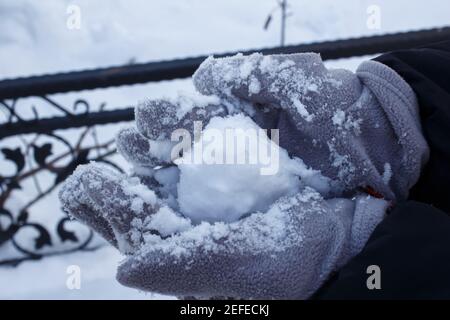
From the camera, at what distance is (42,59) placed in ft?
8.99

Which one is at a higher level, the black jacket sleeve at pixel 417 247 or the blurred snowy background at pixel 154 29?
the blurred snowy background at pixel 154 29

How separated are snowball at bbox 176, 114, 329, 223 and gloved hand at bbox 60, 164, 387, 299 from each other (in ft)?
0.09

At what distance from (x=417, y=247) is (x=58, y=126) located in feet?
4.35

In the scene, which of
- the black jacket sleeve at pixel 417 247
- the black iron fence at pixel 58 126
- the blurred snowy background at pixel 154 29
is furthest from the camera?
the blurred snowy background at pixel 154 29

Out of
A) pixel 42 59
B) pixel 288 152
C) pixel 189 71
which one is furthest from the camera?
pixel 42 59

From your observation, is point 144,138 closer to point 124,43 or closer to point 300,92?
point 300,92

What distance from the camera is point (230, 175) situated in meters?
0.67

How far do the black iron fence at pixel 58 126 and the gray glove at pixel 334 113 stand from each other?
807 millimetres

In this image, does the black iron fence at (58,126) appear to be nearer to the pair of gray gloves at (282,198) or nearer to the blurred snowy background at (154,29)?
the blurred snowy background at (154,29)

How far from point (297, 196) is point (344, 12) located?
2.81m

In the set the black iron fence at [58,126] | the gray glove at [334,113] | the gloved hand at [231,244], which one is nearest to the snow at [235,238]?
the gloved hand at [231,244]

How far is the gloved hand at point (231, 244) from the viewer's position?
608mm

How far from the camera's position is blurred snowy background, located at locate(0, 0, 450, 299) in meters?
2.71
